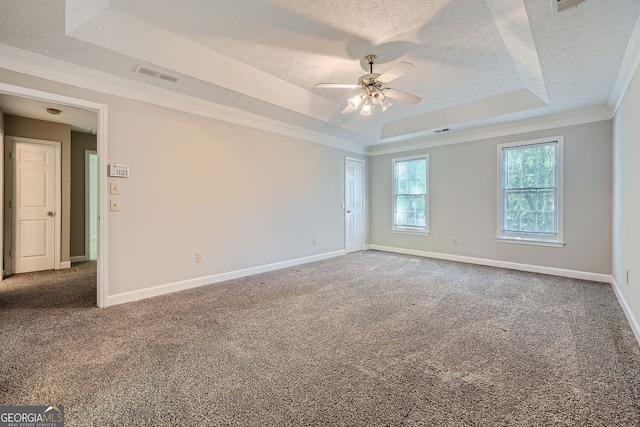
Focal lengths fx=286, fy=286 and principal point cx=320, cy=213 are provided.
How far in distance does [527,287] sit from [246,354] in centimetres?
365

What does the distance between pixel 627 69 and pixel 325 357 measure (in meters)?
3.80

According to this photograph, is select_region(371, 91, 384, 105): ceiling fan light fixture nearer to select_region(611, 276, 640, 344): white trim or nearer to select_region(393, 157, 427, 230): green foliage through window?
select_region(611, 276, 640, 344): white trim

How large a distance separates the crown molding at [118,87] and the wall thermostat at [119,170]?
0.77 m

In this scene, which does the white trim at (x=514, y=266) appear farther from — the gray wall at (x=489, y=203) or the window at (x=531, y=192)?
the window at (x=531, y=192)

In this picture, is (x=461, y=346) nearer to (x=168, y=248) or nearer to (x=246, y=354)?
(x=246, y=354)

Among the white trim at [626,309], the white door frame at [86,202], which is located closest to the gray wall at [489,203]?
the white trim at [626,309]

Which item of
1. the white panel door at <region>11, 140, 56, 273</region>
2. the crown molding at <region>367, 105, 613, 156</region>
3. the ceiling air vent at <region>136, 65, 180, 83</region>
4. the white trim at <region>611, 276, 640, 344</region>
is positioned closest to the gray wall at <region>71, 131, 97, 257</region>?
the white panel door at <region>11, 140, 56, 273</region>

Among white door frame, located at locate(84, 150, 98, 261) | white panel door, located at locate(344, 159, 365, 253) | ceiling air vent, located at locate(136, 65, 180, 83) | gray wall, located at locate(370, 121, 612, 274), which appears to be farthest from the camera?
→ white panel door, located at locate(344, 159, 365, 253)

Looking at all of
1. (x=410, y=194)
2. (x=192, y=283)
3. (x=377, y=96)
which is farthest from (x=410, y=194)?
(x=192, y=283)

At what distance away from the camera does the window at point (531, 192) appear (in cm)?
440

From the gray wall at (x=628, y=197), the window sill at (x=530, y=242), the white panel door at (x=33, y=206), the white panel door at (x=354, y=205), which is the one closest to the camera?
the gray wall at (x=628, y=197)

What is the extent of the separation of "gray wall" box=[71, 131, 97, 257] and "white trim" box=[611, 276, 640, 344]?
25.7 feet

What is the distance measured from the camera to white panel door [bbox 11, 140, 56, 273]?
4469 millimetres

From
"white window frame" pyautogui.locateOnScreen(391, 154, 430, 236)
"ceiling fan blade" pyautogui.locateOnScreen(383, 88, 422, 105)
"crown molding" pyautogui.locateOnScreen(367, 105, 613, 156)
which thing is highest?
"crown molding" pyautogui.locateOnScreen(367, 105, 613, 156)
